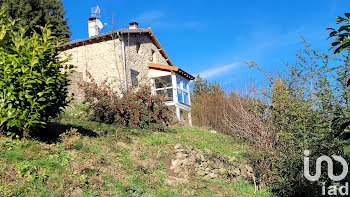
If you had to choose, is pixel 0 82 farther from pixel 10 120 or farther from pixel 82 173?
pixel 82 173

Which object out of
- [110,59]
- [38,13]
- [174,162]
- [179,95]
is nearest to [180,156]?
[174,162]

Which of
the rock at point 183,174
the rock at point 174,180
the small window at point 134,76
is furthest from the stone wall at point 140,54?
the rock at point 174,180

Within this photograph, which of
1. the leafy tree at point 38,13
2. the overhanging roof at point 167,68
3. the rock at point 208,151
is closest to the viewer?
the rock at point 208,151

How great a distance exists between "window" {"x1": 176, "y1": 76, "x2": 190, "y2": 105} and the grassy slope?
1067 centimetres

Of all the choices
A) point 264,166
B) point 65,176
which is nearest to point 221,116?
point 264,166

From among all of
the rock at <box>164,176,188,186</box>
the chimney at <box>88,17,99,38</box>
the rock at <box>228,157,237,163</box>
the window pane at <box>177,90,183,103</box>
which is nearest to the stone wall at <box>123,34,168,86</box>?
the window pane at <box>177,90,183,103</box>

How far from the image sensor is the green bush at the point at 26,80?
27.8ft

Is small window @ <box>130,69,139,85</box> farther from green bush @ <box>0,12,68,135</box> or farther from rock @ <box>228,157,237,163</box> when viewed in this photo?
green bush @ <box>0,12,68,135</box>

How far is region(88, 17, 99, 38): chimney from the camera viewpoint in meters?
25.3

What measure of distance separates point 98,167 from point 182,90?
15966 mm

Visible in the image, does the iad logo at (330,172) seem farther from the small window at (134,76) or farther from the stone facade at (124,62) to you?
the small window at (134,76)

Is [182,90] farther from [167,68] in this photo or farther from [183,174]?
[183,174]

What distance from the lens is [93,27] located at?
2541cm

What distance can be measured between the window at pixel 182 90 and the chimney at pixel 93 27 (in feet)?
21.5
